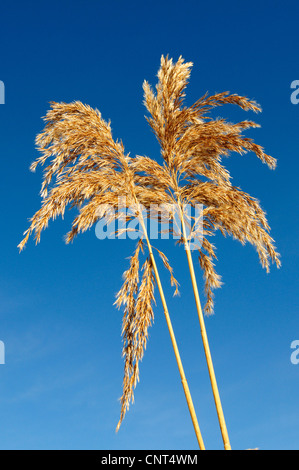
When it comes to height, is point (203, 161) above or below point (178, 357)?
above

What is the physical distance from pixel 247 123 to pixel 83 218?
7.81 feet

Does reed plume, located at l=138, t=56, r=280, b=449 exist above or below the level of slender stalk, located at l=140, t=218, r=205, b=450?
above

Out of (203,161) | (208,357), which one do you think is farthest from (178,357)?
(203,161)

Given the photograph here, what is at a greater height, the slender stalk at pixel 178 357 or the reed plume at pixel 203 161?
the reed plume at pixel 203 161

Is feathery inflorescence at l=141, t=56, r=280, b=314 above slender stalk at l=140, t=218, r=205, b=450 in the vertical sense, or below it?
above

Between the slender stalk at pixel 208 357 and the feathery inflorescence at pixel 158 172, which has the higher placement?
the feathery inflorescence at pixel 158 172

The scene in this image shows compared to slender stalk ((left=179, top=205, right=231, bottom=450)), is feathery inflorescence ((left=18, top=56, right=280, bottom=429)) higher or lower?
higher

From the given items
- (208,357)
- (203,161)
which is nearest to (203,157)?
(203,161)

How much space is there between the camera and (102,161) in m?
6.19

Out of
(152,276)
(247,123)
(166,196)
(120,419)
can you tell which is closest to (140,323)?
(152,276)

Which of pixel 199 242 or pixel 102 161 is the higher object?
pixel 102 161

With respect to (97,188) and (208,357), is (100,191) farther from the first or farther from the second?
(208,357)
